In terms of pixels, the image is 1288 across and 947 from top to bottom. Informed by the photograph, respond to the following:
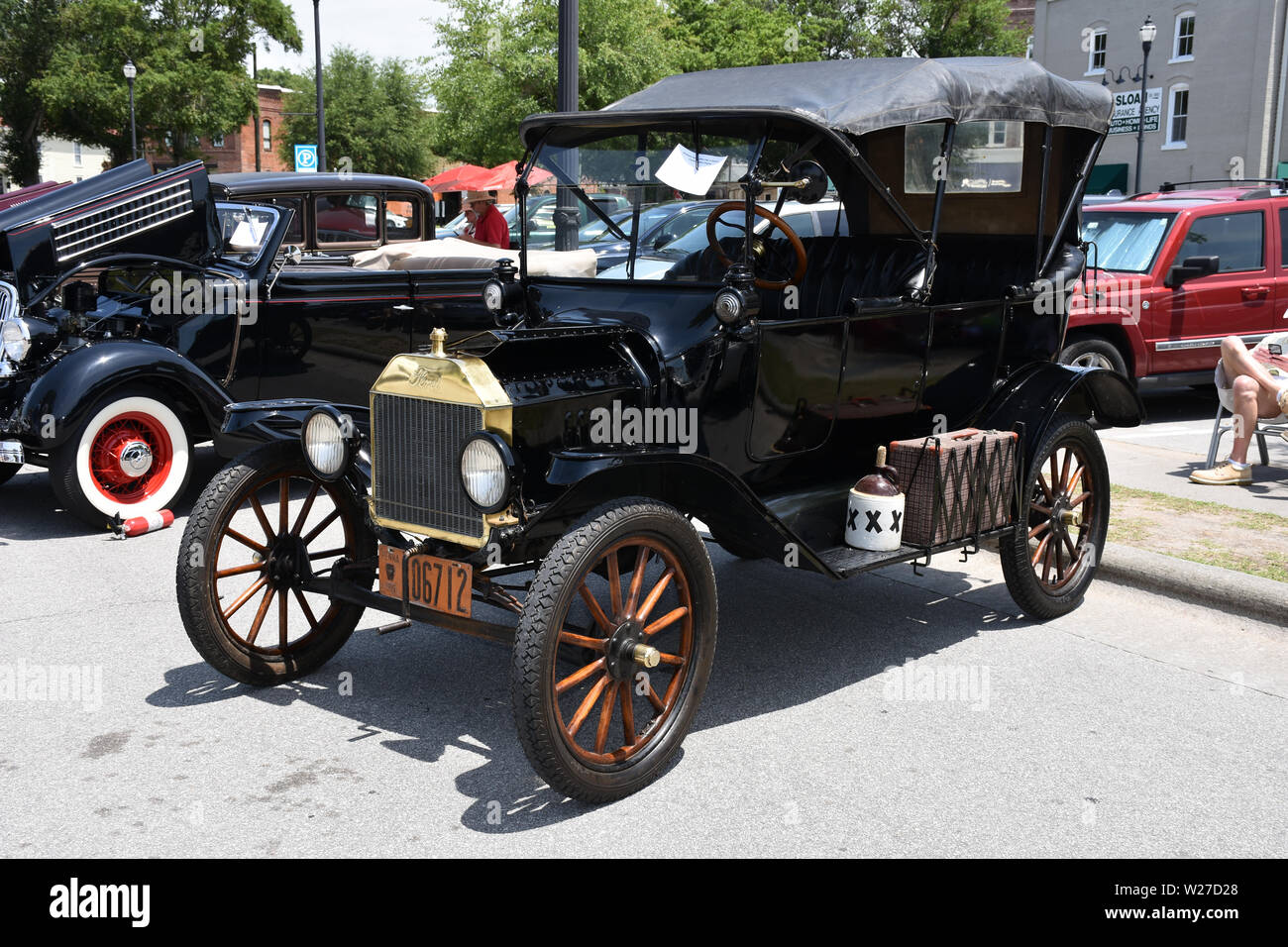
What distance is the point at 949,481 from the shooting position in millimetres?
4730

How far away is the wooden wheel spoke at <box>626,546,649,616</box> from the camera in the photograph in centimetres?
373

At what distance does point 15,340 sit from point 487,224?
5.21 metres

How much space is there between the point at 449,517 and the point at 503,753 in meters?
0.79

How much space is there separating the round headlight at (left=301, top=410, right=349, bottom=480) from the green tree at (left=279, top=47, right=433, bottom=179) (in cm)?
4999

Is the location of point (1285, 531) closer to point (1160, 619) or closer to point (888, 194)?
point (1160, 619)

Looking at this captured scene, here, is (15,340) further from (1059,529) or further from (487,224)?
(1059,529)

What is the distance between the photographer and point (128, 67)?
34469 mm

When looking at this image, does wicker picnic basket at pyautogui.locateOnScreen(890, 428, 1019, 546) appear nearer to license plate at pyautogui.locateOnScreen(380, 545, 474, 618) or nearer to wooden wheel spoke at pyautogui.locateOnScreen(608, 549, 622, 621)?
wooden wheel spoke at pyautogui.locateOnScreen(608, 549, 622, 621)

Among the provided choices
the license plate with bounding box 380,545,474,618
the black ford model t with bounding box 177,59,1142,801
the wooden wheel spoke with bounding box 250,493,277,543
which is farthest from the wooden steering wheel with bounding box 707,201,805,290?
the wooden wheel spoke with bounding box 250,493,277,543

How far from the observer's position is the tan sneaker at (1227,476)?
25.6ft

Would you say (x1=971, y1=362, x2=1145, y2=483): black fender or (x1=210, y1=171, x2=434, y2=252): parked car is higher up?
(x1=210, y1=171, x2=434, y2=252): parked car

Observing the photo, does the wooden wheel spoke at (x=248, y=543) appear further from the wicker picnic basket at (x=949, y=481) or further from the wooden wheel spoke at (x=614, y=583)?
the wicker picnic basket at (x=949, y=481)

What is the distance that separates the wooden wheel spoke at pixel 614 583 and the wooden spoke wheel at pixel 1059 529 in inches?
83.8

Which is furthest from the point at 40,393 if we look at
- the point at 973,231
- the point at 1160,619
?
the point at 1160,619
